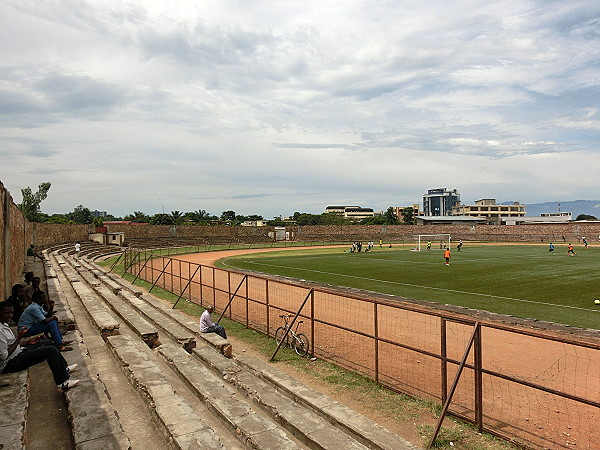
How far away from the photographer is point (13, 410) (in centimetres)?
553

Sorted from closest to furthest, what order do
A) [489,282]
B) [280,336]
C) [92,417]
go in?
[92,417] < [280,336] < [489,282]

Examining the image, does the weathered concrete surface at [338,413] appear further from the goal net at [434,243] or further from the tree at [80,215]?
the tree at [80,215]

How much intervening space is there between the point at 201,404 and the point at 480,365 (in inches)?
179

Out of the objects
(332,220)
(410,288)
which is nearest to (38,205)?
(410,288)

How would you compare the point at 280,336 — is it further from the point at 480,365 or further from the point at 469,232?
the point at 469,232

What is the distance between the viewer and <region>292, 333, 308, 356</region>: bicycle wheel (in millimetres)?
10594

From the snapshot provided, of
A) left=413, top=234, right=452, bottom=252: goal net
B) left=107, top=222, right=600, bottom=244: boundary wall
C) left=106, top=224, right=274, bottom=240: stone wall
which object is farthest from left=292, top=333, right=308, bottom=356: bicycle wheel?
left=107, top=222, right=600, bottom=244: boundary wall

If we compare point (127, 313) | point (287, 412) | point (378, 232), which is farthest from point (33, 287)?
point (378, 232)

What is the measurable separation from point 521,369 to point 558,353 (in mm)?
2317

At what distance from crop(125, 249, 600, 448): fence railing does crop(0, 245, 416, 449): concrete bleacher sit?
5.99 ft

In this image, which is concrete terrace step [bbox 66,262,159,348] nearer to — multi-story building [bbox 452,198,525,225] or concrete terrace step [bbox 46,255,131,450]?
concrete terrace step [bbox 46,255,131,450]

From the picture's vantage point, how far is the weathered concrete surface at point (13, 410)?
4.84 m

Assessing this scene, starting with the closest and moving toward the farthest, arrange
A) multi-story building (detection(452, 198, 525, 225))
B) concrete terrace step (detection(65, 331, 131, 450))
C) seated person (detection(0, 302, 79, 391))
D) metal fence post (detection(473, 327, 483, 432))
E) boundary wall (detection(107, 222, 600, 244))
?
concrete terrace step (detection(65, 331, 131, 450)) → metal fence post (detection(473, 327, 483, 432)) → seated person (detection(0, 302, 79, 391)) → boundary wall (detection(107, 222, 600, 244)) → multi-story building (detection(452, 198, 525, 225))

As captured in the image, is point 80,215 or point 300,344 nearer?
point 300,344
